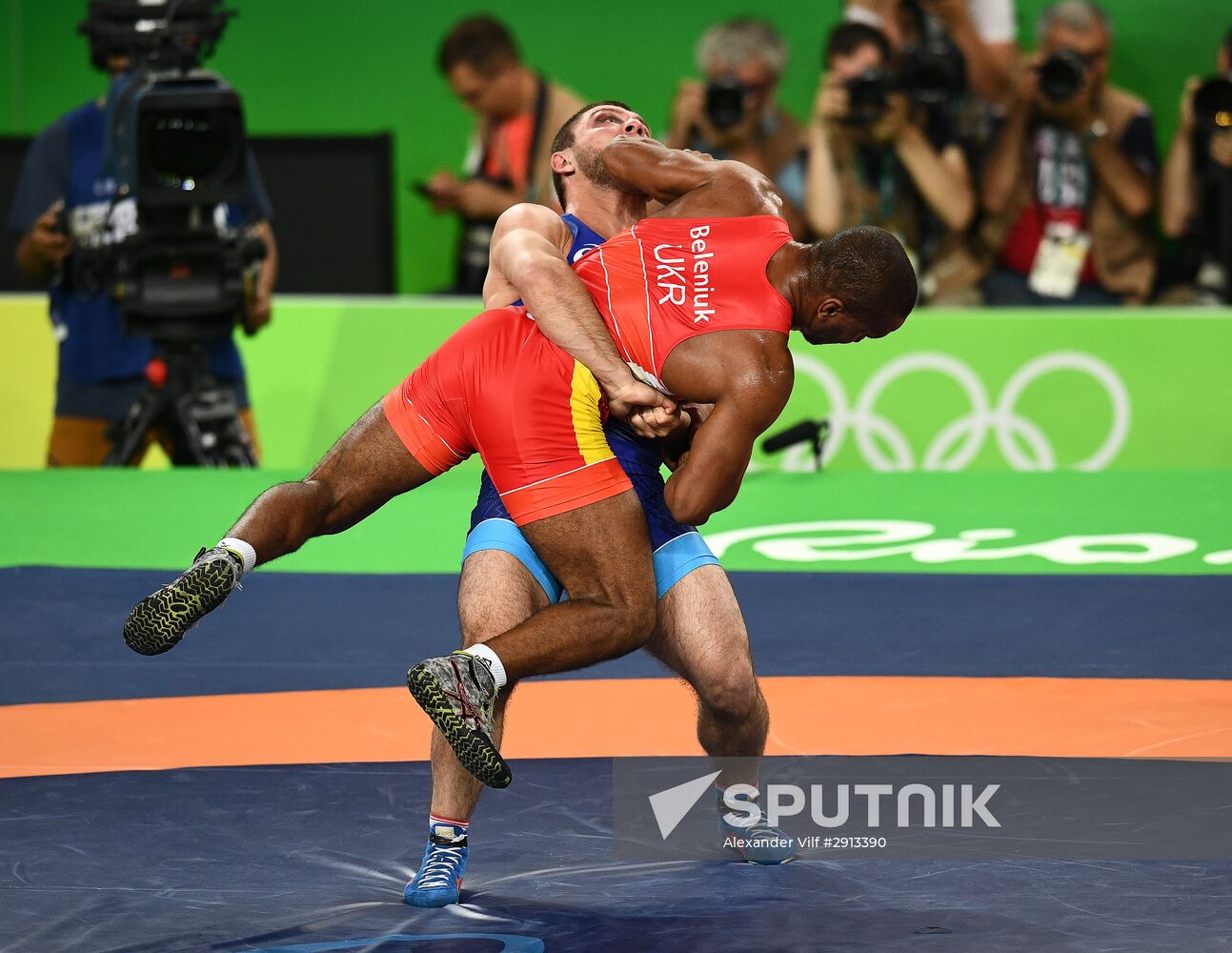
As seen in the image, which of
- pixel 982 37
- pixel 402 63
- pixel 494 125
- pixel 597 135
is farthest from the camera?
pixel 402 63

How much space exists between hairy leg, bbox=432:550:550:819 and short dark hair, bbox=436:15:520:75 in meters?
6.26

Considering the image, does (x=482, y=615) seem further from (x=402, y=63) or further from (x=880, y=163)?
(x=402, y=63)

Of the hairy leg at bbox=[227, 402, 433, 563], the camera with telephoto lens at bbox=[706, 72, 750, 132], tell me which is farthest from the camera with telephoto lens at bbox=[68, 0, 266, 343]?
the hairy leg at bbox=[227, 402, 433, 563]

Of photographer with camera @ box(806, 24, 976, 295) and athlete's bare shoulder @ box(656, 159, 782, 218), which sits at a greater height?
athlete's bare shoulder @ box(656, 159, 782, 218)

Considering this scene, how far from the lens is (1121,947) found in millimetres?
3178

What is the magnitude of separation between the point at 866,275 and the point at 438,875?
1390mm

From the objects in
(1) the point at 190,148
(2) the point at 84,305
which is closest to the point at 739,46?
(1) the point at 190,148

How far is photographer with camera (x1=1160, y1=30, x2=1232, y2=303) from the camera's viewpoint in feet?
29.1

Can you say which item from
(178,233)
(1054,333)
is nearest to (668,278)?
(178,233)

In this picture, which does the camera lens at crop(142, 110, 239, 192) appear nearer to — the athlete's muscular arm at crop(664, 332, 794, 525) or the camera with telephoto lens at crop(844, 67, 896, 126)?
the camera with telephoto lens at crop(844, 67, 896, 126)

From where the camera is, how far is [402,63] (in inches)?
459

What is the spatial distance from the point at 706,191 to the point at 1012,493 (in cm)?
369

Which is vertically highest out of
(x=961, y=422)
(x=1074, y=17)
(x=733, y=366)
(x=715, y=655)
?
(x=1074, y=17)

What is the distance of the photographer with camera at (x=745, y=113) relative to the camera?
9.21m
